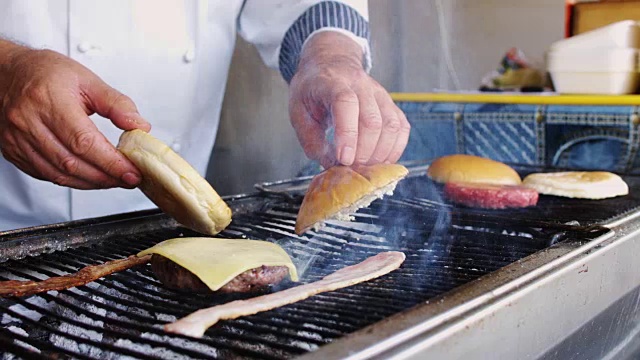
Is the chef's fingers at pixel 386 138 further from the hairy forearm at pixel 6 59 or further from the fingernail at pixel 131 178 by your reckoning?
the hairy forearm at pixel 6 59

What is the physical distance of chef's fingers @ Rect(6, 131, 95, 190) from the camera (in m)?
1.61

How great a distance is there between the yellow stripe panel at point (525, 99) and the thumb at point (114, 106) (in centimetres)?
263

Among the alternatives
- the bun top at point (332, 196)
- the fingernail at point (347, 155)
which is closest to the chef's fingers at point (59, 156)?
the bun top at point (332, 196)

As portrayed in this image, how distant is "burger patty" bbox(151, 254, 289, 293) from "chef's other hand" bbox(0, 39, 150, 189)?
330 mm

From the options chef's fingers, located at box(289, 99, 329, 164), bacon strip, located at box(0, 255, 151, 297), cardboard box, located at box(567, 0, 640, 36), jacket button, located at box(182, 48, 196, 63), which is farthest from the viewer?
cardboard box, located at box(567, 0, 640, 36)

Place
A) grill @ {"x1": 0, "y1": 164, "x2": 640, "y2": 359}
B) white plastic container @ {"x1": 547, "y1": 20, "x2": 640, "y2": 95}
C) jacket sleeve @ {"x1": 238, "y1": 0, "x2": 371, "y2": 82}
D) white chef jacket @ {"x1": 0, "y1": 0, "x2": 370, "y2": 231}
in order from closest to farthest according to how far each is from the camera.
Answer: grill @ {"x1": 0, "y1": 164, "x2": 640, "y2": 359}
white chef jacket @ {"x1": 0, "y1": 0, "x2": 370, "y2": 231}
jacket sleeve @ {"x1": 238, "y1": 0, "x2": 371, "y2": 82}
white plastic container @ {"x1": 547, "y1": 20, "x2": 640, "y2": 95}

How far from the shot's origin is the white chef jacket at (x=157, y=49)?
2311mm

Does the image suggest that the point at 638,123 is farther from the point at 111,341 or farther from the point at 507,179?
the point at 111,341

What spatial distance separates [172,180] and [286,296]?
1.62 ft

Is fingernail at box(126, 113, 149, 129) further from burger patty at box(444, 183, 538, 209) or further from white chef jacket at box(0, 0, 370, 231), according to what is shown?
burger patty at box(444, 183, 538, 209)

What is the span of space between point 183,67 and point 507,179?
54.4 inches

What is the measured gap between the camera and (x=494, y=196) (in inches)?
→ 87.8

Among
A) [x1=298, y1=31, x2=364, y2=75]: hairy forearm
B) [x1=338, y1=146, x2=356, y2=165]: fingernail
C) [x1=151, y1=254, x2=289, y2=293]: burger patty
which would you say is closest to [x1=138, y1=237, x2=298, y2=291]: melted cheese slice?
[x1=151, y1=254, x2=289, y2=293]: burger patty

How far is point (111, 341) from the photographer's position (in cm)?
118
